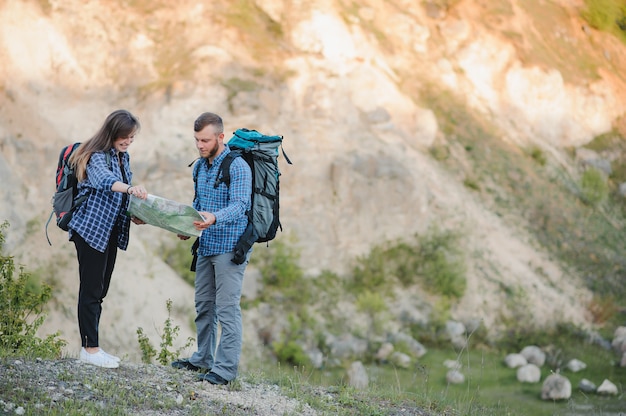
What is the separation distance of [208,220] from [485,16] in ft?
51.6

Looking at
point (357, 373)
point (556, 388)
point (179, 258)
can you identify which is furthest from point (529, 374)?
point (179, 258)

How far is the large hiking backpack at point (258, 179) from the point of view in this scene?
16.7ft

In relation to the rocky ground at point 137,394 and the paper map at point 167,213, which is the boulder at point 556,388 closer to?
the rocky ground at point 137,394

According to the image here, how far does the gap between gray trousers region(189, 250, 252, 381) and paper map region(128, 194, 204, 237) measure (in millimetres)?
368

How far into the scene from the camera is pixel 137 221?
513 centimetres

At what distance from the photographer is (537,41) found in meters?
19.6

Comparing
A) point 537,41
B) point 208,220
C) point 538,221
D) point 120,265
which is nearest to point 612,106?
point 537,41

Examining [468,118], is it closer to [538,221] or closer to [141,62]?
[538,221]

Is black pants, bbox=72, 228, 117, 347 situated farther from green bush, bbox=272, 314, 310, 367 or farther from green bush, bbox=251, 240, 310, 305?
green bush, bbox=251, 240, 310, 305

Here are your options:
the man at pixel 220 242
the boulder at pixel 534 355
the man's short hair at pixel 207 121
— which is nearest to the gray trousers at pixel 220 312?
the man at pixel 220 242

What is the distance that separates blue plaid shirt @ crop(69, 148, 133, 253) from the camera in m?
4.85

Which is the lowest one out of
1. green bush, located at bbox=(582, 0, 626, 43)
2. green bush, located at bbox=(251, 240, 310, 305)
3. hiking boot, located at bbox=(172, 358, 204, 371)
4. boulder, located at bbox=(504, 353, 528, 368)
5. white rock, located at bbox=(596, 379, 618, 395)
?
green bush, located at bbox=(251, 240, 310, 305)

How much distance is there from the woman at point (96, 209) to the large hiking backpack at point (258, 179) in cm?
59

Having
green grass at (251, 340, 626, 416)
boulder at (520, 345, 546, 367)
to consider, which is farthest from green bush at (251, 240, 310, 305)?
boulder at (520, 345, 546, 367)
